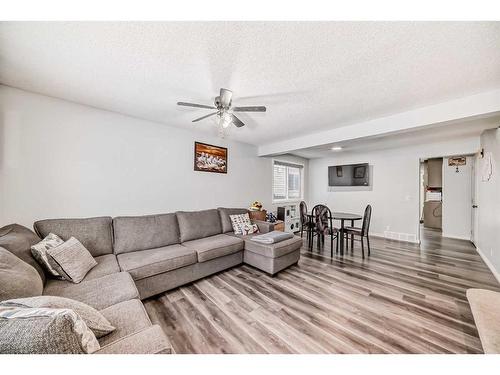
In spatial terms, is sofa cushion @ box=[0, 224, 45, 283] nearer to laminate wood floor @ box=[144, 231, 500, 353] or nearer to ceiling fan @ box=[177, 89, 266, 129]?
laminate wood floor @ box=[144, 231, 500, 353]

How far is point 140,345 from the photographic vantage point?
0.92 metres

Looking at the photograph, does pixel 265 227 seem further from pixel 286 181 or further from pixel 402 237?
pixel 402 237

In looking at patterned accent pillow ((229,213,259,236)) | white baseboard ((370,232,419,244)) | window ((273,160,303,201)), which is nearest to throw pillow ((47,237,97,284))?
patterned accent pillow ((229,213,259,236))

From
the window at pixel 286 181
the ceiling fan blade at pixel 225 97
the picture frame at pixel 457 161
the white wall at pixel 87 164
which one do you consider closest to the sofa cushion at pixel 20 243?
the white wall at pixel 87 164

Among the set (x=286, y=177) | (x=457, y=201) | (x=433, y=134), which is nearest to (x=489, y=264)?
(x=433, y=134)

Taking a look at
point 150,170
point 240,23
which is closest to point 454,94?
point 240,23

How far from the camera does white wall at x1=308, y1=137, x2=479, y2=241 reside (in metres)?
4.30

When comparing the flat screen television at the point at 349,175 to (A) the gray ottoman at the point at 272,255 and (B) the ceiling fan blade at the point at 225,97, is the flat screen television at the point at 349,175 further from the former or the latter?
(B) the ceiling fan blade at the point at 225,97

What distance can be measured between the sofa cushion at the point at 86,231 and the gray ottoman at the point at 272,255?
6.19ft

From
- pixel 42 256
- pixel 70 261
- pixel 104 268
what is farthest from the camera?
pixel 104 268

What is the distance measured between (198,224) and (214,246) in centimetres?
65

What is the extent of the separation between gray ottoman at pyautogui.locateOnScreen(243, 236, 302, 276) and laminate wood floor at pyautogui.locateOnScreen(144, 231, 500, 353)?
120 millimetres
